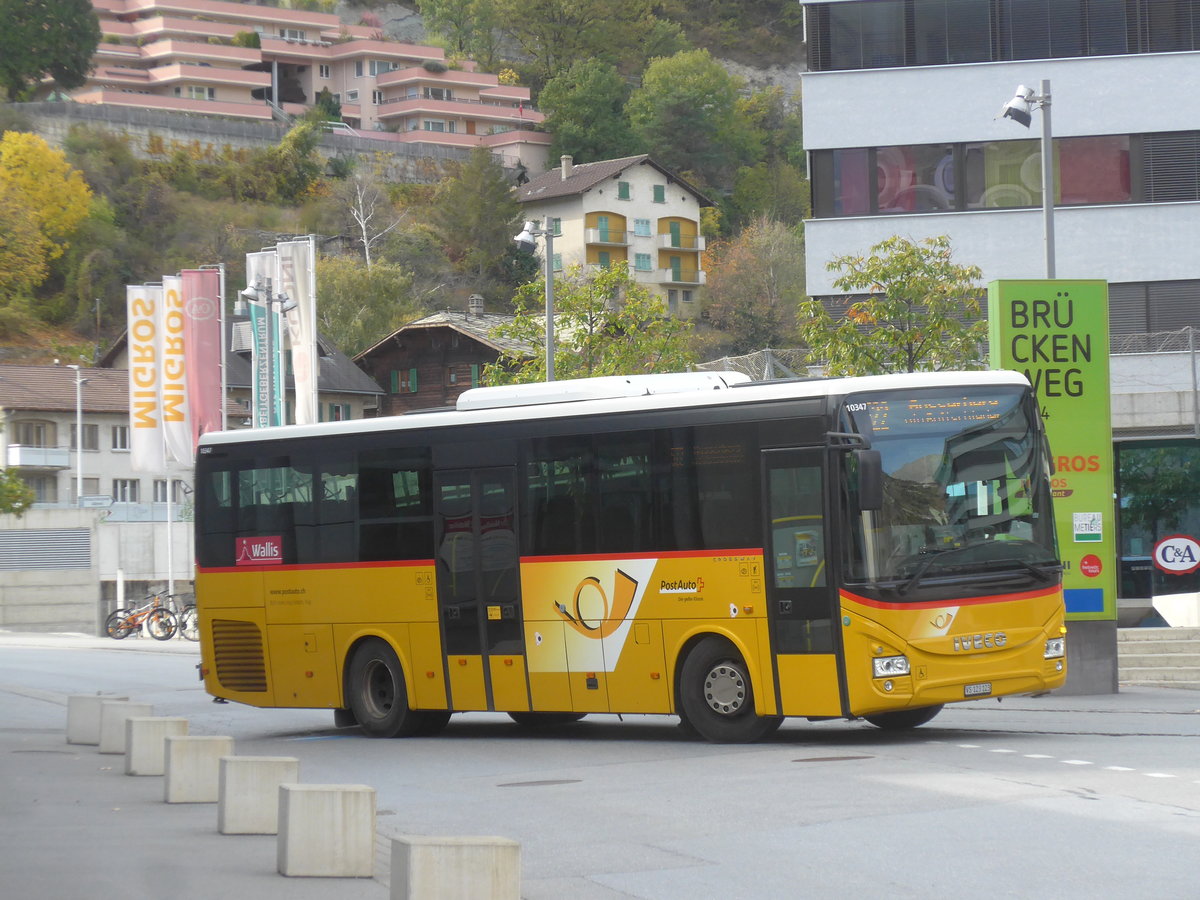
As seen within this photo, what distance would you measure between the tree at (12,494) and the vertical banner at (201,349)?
1402 cm

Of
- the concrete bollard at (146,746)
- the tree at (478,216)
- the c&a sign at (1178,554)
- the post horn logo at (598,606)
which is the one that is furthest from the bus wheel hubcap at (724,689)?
the tree at (478,216)

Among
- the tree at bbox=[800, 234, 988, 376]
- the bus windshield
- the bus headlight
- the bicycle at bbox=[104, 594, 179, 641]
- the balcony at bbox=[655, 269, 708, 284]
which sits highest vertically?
the balcony at bbox=[655, 269, 708, 284]

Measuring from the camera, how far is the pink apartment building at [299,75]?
144 meters

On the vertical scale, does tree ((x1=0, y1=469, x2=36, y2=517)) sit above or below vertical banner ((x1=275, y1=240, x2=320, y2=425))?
below

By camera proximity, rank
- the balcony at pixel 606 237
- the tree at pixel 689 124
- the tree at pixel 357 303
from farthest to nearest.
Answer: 1. the tree at pixel 689 124
2. the balcony at pixel 606 237
3. the tree at pixel 357 303

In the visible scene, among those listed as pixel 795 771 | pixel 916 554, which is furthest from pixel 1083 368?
pixel 795 771

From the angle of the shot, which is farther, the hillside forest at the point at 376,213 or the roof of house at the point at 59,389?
the hillside forest at the point at 376,213

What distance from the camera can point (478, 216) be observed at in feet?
381

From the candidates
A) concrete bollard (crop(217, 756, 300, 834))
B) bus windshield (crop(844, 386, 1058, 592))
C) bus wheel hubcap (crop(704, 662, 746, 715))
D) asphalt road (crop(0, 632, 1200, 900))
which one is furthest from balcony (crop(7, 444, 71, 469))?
concrete bollard (crop(217, 756, 300, 834))

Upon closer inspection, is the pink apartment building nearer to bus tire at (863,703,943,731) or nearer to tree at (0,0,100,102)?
tree at (0,0,100,102)

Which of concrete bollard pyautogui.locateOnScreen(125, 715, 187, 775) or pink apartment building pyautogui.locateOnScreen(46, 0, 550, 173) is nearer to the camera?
concrete bollard pyautogui.locateOnScreen(125, 715, 187, 775)

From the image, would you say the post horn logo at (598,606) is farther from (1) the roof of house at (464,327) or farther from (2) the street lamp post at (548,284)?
(1) the roof of house at (464,327)

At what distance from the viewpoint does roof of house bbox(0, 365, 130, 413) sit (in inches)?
3344

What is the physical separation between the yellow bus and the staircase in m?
7.14
